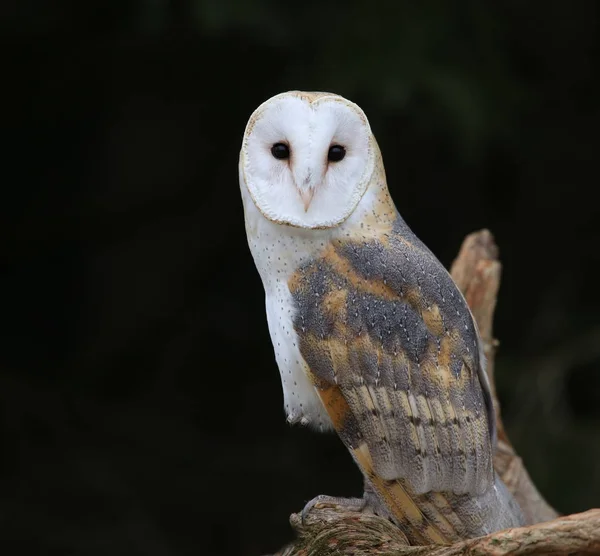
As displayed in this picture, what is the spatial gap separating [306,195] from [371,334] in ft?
1.28

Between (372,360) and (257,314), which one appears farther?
(257,314)

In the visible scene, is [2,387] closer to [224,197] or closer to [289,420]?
[224,197]

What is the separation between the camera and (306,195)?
2400 millimetres

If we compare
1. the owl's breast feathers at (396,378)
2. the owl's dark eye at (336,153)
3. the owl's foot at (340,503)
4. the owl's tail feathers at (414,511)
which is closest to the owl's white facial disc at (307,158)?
the owl's dark eye at (336,153)

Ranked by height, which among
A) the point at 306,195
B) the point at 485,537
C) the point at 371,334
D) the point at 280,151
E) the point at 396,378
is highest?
the point at 280,151

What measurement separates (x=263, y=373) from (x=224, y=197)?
89 centimetres

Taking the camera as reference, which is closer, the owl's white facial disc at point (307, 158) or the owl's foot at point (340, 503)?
the owl's white facial disc at point (307, 158)

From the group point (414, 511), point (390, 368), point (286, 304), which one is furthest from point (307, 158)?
point (414, 511)

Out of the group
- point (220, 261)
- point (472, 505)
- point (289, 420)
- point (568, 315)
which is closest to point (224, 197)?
point (220, 261)

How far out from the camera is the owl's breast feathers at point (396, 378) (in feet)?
8.08

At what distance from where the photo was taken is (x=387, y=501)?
2.51m

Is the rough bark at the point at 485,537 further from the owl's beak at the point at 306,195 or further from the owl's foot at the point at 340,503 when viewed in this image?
the owl's beak at the point at 306,195

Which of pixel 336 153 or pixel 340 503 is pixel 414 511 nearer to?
pixel 340 503

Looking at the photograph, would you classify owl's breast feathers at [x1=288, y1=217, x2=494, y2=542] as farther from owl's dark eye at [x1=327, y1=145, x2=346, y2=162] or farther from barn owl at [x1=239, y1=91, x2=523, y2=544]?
owl's dark eye at [x1=327, y1=145, x2=346, y2=162]
